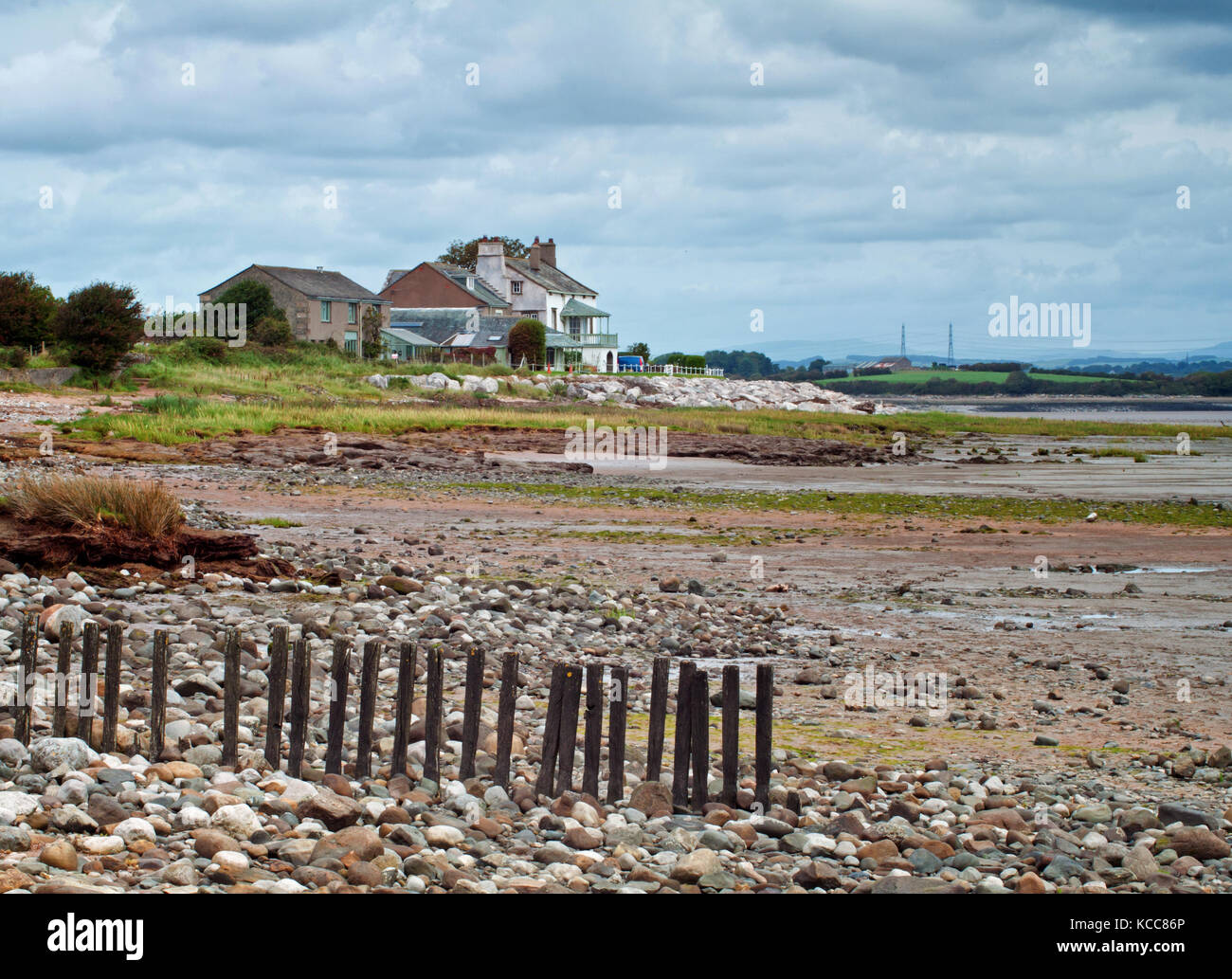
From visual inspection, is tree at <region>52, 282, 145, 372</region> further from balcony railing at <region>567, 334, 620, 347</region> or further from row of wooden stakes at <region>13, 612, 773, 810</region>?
balcony railing at <region>567, 334, 620, 347</region>

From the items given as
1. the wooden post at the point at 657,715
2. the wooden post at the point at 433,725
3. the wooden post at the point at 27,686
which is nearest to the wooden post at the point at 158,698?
the wooden post at the point at 27,686

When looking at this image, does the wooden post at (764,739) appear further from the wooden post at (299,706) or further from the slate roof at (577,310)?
the slate roof at (577,310)

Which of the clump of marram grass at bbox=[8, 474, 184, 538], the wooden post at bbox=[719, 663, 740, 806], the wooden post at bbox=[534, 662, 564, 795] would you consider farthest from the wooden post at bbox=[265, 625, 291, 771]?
the clump of marram grass at bbox=[8, 474, 184, 538]

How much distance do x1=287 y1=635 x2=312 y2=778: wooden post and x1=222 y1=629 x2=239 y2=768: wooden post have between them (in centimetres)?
31

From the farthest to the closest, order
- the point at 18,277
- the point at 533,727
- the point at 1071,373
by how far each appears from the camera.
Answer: the point at 1071,373
the point at 18,277
the point at 533,727

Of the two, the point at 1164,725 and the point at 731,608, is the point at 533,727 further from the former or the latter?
the point at 731,608

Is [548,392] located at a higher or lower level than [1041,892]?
higher

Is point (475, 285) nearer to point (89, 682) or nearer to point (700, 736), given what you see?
point (89, 682)

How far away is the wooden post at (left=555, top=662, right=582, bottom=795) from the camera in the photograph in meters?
6.86

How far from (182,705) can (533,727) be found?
2362mm

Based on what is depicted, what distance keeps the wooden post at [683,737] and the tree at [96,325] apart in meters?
41.6

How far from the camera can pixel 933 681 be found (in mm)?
11375

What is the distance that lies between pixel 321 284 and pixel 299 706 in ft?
234
